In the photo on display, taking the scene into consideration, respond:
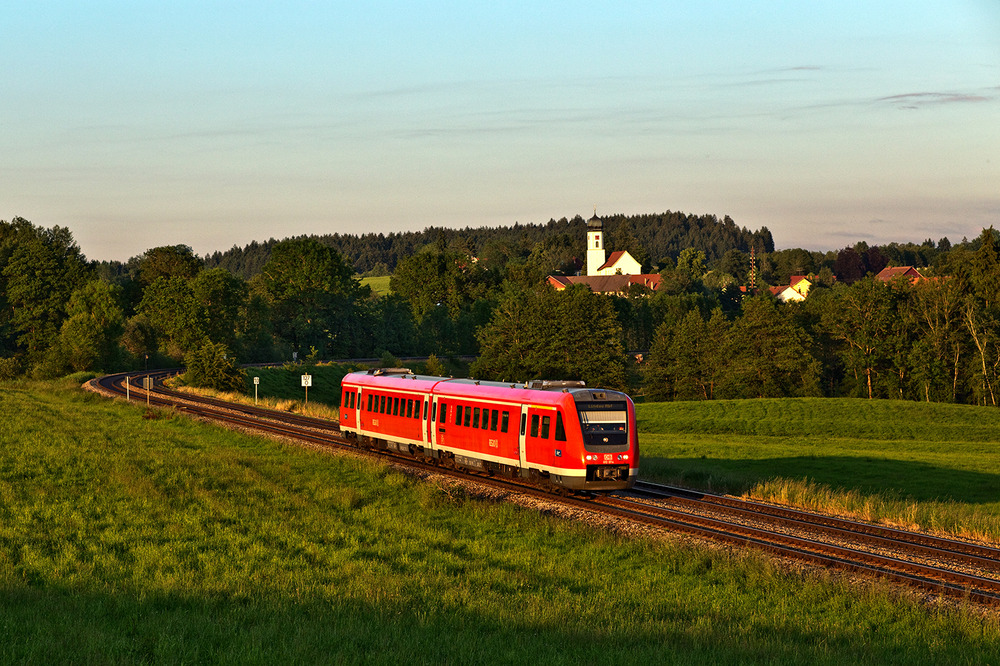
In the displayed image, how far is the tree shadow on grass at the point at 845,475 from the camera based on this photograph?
33781 mm

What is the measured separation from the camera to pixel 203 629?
1252cm

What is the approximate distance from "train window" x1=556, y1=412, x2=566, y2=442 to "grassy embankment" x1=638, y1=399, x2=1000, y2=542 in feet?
24.5

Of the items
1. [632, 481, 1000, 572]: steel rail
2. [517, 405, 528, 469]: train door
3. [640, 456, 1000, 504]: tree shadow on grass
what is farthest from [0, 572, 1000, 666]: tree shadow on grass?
[640, 456, 1000, 504]: tree shadow on grass

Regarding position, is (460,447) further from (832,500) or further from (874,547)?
(874,547)

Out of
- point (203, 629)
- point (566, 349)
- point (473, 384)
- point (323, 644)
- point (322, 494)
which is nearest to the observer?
point (323, 644)

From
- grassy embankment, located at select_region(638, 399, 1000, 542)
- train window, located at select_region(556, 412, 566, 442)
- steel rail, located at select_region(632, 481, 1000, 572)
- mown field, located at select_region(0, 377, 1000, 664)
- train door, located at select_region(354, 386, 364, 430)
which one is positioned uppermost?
train window, located at select_region(556, 412, 566, 442)

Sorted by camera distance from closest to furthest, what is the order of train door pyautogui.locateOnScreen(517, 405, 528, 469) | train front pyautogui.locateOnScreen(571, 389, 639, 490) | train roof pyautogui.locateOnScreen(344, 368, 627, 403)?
train front pyautogui.locateOnScreen(571, 389, 639, 490) < train roof pyautogui.locateOnScreen(344, 368, 627, 403) < train door pyautogui.locateOnScreen(517, 405, 528, 469)

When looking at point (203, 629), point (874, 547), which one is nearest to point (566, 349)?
point (874, 547)

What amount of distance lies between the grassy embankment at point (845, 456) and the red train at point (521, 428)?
6292 mm

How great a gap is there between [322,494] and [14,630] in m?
14.6

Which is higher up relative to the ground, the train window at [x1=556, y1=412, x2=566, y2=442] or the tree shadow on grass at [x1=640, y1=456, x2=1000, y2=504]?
the train window at [x1=556, y1=412, x2=566, y2=442]

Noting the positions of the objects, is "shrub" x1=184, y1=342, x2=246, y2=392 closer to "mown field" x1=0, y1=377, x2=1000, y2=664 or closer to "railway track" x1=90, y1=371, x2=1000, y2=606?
"railway track" x1=90, y1=371, x2=1000, y2=606

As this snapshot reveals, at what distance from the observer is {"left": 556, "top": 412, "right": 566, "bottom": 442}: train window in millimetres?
25609

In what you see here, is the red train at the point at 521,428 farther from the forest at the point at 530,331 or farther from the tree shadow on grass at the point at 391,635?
the forest at the point at 530,331
